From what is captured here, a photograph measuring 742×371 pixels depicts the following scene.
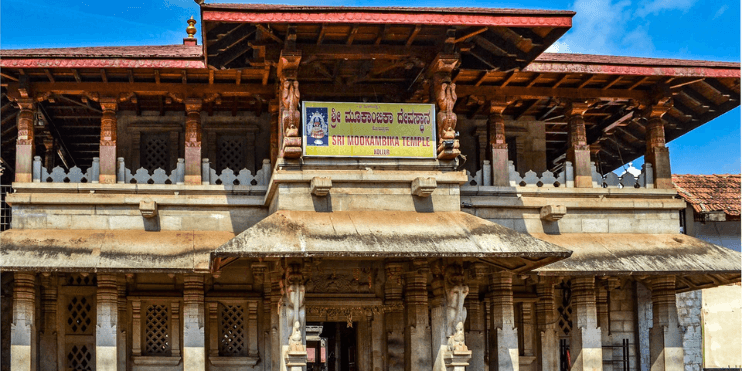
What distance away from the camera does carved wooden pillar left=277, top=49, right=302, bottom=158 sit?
1777 centimetres

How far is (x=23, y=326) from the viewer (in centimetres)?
1844

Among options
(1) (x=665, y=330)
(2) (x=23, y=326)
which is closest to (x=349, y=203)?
(2) (x=23, y=326)

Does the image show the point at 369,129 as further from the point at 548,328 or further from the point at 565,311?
the point at 565,311

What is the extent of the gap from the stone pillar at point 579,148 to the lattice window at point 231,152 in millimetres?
7694

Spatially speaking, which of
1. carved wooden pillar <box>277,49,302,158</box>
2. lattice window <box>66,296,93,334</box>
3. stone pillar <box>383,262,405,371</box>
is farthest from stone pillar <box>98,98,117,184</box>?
stone pillar <box>383,262,405,371</box>

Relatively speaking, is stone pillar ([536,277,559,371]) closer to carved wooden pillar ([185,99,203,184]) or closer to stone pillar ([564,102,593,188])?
stone pillar ([564,102,593,188])

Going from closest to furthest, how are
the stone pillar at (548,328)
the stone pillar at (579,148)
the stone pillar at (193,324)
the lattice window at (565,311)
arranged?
the stone pillar at (193,324) < the stone pillar at (579,148) < the stone pillar at (548,328) < the lattice window at (565,311)

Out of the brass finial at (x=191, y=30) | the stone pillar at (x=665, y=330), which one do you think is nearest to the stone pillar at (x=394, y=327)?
the stone pillar at (x=665, y=330)

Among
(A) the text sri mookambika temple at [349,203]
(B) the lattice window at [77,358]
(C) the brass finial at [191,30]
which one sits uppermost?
(C) the brass finial at [191,30]

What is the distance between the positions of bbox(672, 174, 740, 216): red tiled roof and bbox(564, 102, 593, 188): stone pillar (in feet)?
23.9

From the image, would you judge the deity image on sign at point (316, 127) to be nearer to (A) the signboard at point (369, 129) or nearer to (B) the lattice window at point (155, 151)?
(A) the signboard at point (369, 129)

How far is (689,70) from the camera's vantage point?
66.7 ft

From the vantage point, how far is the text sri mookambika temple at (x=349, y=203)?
17.5 metres

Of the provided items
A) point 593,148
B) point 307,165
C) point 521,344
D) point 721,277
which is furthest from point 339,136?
point 593,148
